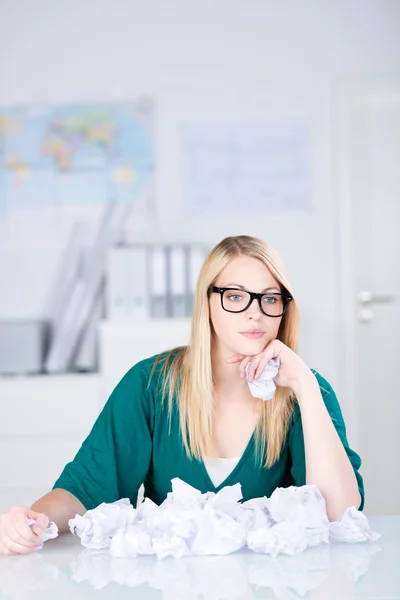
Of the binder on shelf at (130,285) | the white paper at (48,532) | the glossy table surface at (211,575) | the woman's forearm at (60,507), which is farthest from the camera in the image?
the binder on shelf at (130,285)

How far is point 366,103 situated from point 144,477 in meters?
2.50

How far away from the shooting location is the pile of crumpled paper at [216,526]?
3.56ft

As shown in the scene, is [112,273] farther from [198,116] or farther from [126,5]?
[126,5]

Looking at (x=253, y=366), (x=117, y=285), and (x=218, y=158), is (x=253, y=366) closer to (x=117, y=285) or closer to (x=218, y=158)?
(x=117, y=285)

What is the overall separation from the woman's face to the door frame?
207 centimetres

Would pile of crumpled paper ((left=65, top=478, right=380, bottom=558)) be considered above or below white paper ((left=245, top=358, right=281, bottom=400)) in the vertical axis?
below

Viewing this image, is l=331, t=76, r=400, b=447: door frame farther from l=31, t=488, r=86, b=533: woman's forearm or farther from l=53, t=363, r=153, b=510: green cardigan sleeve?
l=31, t=488, r=86, b=533: woman's forearm

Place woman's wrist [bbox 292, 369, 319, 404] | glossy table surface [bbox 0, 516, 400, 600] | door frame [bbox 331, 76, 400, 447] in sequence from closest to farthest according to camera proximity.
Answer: glossy table surface [bbox 0, 516, 400, 600] < woman's wrist [bbox 292, 369, 319, 404] < door frame [bbox 331, 76, 400, 447]

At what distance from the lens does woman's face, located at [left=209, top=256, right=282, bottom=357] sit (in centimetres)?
150

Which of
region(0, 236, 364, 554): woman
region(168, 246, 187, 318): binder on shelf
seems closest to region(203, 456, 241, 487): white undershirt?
region(0, 236, 364, 554): woman

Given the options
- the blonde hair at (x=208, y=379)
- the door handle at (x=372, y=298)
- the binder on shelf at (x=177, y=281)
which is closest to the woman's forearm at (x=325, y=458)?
the blonde hair at (x=208, y=379)

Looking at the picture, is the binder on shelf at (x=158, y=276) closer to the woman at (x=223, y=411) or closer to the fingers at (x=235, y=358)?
the woman at (x=223, y=411)

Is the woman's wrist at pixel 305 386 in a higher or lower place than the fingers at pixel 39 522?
higher

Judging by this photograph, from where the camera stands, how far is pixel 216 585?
3.16 ft
